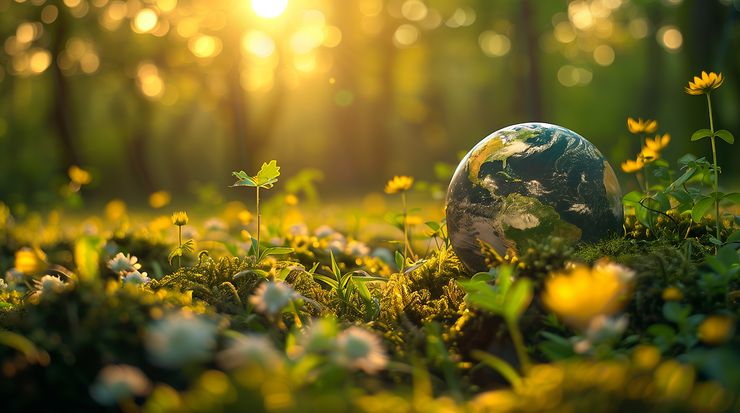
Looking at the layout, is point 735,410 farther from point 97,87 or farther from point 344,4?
point 97,87

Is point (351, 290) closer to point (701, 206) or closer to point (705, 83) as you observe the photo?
point (701, 206)

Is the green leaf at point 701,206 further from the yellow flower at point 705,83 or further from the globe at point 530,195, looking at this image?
the yellow flower at point 705,83

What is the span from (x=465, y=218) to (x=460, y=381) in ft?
4.84

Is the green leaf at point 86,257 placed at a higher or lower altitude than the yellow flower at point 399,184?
higher

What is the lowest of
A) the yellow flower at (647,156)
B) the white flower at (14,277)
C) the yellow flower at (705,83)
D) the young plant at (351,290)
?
the white flower at (14,277)

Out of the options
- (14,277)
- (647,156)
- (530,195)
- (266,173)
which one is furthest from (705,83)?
(14,277)

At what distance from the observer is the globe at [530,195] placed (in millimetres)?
4375

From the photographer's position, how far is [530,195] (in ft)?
14.4

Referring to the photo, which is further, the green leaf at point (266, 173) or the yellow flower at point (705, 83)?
the green leaf at point (266, 173)

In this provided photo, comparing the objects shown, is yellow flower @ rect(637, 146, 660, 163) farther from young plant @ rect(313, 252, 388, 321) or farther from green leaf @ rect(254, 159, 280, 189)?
green leaf @ rect(254, 159, 280, 189)

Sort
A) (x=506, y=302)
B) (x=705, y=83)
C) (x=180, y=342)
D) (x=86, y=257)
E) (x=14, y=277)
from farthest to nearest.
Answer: (x=14, y=277) < (x=705, y=83) < (x=86, y=257) < (x=506, y=302) < (x=180, y=342)

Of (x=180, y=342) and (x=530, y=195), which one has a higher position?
(x=180, y=342)

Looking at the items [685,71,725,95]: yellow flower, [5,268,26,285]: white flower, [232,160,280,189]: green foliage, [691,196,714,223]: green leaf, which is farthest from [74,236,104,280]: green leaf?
[691,196,714,223]: green leaf

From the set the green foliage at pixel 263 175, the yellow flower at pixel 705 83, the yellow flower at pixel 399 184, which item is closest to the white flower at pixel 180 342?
the green foliage at pixel 263 175
